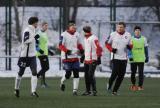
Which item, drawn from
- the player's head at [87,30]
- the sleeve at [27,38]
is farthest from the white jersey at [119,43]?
the sleeve at [27,38]

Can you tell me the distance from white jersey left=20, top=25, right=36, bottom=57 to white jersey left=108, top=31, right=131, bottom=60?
248cm

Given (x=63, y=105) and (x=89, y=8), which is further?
(x=89, y=8)

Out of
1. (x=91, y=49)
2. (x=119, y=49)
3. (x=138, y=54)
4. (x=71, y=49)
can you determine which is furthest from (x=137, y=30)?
(x=71, y=49)

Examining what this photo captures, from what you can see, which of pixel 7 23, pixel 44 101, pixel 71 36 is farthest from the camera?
pixel 7 23

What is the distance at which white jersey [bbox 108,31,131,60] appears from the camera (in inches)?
803

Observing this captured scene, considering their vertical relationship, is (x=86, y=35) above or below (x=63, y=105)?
above

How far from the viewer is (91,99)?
18250 mm

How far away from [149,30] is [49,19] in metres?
5.17

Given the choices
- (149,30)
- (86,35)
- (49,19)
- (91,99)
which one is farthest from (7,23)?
(91,99)

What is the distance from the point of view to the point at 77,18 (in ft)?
125

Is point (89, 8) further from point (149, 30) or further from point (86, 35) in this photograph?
point (86, 35)

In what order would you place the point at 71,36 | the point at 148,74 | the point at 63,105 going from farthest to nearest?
the point at 148,74, the point at 71,36, the point at 63,105

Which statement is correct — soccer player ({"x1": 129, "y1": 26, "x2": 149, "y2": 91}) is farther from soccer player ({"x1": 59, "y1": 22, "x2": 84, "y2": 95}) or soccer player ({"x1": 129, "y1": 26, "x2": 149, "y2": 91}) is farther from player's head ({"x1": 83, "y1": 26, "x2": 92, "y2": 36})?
soccer player ({"x1": 59, "y1": 22, "x2": 84, "y2": 95})

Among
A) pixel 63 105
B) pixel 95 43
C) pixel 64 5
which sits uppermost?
pixel 64 5
